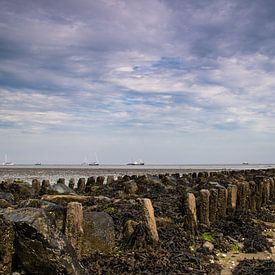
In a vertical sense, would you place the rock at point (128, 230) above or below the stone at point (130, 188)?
below

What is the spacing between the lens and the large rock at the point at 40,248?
590 centimetres

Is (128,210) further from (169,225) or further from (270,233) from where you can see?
(270,233)

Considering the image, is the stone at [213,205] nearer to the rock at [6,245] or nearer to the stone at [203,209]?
the stone at [203,209]

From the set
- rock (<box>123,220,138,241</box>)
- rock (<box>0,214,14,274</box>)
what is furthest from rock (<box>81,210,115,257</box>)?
rock (<box>0,214,14,274</box>)

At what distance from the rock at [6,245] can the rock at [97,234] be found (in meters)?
2.16

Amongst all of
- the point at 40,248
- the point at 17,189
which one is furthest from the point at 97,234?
the point at 17,189

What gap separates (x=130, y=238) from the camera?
8703mm

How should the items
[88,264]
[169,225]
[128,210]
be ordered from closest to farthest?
[88,264]
[169,225]
[128,210]

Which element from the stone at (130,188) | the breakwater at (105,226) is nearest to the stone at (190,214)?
the breakwater at (105,226)

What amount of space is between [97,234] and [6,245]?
2715 mm

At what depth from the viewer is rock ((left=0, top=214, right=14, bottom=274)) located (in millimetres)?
5811

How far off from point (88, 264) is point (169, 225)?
3508 millimetres

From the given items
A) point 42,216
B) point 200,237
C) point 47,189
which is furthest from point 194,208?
point 47,189

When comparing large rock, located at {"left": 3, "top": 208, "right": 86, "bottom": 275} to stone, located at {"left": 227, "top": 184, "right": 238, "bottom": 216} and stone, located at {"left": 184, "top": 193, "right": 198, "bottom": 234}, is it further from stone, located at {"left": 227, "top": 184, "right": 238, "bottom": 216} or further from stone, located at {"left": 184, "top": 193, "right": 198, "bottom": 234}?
stone, located at {"left": 227, "top": 184, "right": 238, "bottom": 216}
